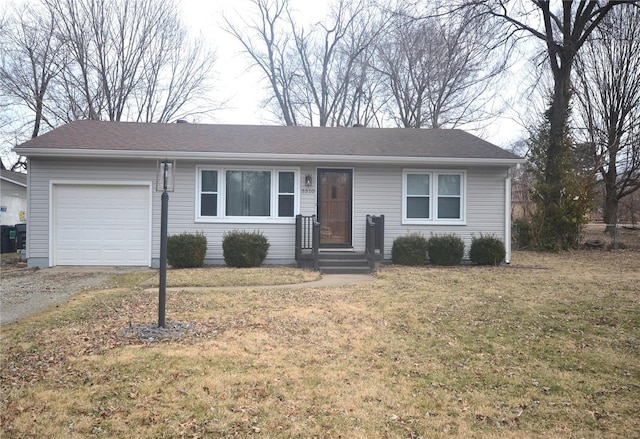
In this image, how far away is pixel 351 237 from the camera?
38.9ft

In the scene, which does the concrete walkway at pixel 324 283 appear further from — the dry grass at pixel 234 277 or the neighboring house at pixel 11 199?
the neighboring house at pixel 11 199

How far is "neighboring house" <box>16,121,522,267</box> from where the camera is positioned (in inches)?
434

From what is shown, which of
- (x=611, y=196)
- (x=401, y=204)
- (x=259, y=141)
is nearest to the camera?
(x=401, y=204)

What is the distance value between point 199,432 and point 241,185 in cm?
894

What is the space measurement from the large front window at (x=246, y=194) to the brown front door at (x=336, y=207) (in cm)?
84

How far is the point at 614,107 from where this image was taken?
21.5 meters

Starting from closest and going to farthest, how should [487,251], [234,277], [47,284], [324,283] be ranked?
[47,284] < [324,283] < [234,277] < [487,251]

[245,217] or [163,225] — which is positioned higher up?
[245,217]

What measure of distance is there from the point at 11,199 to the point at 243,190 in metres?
11.8

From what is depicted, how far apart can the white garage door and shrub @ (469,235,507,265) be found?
839 centimetres

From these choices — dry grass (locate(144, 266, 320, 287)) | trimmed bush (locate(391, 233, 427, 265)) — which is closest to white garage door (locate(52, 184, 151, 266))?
dry grass (locate(144, 266, 320, 287))

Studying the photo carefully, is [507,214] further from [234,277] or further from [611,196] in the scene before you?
[611,196]

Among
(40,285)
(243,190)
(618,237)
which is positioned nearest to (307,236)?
(243,190)

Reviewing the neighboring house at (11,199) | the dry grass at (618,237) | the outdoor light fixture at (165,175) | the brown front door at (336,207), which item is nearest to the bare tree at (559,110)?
the dry grass at (618,237)
